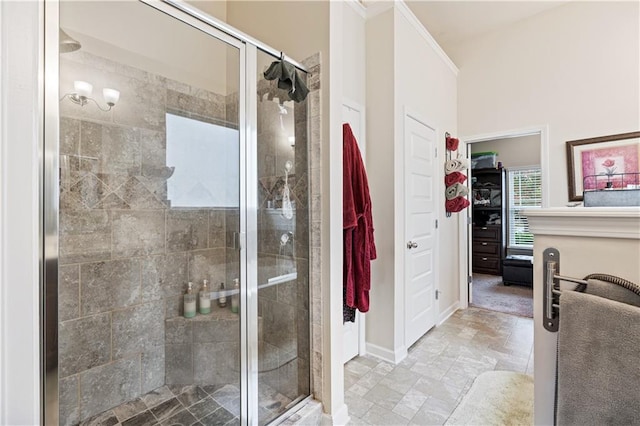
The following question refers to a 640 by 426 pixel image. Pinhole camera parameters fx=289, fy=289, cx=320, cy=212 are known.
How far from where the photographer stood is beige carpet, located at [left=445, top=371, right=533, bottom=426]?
1.70 meters

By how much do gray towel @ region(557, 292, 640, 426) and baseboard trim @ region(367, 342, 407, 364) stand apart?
5.10 feet

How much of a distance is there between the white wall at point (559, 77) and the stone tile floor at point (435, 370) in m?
1.55

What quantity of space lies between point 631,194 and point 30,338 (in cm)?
196

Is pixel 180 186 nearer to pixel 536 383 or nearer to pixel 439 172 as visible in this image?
pixel 536 383

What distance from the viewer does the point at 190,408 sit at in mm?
1789

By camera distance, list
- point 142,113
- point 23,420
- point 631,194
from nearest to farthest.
→ point 23,420
point 631,194
point 142,113

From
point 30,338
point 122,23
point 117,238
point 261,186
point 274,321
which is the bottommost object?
point 274,321

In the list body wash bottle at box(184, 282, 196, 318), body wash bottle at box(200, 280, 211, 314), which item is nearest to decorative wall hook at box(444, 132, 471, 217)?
body wash bottle at box(200, 280, 211, 314)

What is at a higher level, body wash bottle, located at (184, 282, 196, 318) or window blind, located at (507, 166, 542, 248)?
window blind, located at (507, 166, 542, 248)

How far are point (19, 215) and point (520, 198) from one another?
6561 millimetres

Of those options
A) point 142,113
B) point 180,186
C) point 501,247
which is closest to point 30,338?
point 180,186

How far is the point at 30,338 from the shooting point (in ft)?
2.77

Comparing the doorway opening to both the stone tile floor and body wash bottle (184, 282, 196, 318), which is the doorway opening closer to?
the stone tile floor

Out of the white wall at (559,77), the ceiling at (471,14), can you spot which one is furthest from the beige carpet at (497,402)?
the ceiling at (471,14)
